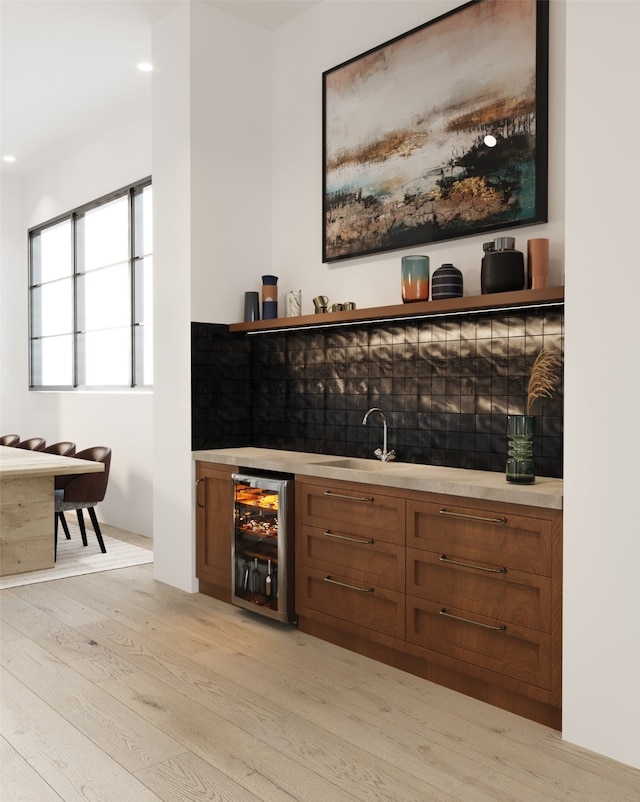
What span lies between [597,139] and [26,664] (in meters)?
3.11

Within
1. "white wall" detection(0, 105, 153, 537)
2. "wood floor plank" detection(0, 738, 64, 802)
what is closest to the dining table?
"white wall" detection(0, 105, 153, 537)

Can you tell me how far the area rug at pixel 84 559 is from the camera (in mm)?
4559

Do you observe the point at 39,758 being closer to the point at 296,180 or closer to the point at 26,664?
the point at 26,664

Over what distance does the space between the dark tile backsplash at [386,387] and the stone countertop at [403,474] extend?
12cm

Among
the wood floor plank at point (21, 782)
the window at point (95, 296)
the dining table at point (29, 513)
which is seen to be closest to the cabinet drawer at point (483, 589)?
the wood floor plank at point (21, 782)

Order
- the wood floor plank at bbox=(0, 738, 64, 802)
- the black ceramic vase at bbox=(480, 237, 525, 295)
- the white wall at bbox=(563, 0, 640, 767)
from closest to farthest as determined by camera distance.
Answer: the wood floor plank at bbox=(0, 738, 64, 802), the white wall at bbox=(563, 0, 640, 767), the black ceramic vase at bbox=(480, 237, 525, 295)

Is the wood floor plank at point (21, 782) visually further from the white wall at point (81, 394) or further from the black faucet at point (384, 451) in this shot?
the white wall at point (81, 394)

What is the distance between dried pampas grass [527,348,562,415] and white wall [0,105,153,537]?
3.69 m

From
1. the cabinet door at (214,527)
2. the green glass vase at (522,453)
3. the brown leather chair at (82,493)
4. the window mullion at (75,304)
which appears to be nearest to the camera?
the green glass vase at (522,453)

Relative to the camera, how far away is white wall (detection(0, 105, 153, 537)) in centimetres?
596

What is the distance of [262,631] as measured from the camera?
3518 millimetres

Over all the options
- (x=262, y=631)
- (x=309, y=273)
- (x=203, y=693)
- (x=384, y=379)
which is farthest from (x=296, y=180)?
(x=203, y=693)

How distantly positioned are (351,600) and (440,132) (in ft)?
7.61

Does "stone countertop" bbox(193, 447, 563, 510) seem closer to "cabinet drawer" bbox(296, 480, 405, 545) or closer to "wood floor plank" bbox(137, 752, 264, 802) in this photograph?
"cabinet drawer" bbox(296, 480, 405, 545)
